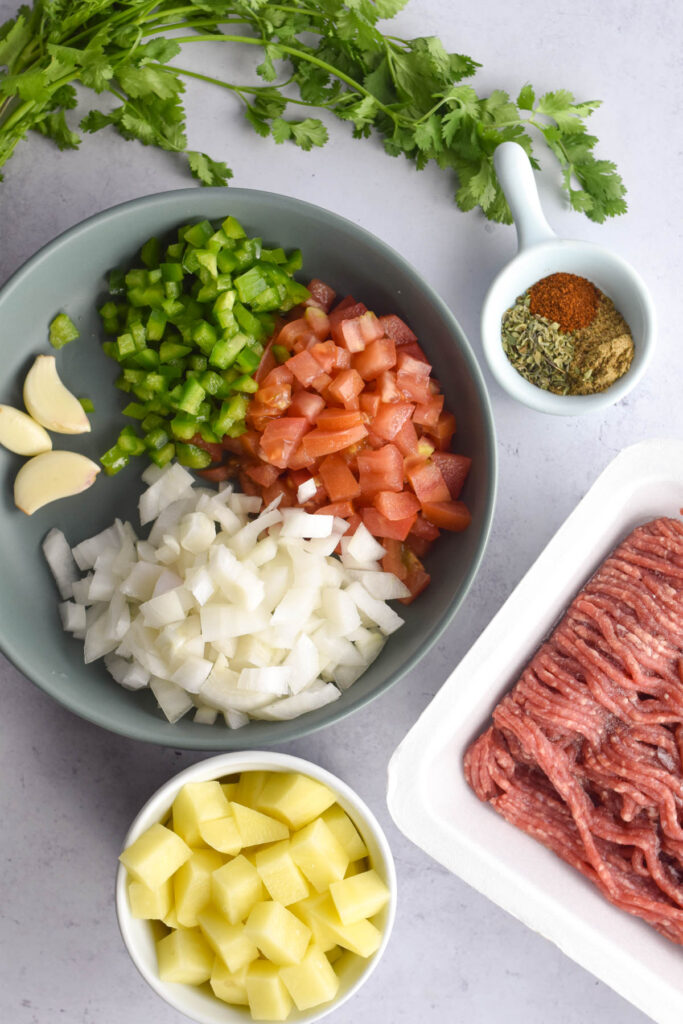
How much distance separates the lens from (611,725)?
76.0 inches

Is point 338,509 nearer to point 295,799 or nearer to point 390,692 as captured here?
point 390,692

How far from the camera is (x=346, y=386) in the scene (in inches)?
77.2

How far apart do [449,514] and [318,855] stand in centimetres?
84

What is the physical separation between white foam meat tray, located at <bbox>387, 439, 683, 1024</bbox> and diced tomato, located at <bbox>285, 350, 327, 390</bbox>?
67 centimetres

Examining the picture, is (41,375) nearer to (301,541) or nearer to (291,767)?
(301,541)

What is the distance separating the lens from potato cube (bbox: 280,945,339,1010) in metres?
1.85

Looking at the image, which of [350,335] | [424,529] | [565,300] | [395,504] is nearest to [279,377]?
[350,335]

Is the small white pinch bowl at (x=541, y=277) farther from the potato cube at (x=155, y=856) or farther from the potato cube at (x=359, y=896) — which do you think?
the potato cube at (x=155, y=856)

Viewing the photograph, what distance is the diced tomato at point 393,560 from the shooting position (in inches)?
80.5

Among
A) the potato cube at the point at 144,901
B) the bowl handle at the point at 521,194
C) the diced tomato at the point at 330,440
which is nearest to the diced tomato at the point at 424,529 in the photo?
the diced tomato at the point at 330,440

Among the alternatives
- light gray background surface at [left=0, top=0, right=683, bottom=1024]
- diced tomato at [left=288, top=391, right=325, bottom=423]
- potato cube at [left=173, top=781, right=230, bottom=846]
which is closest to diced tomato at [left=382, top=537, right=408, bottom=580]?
light gray background surface at [left=0, top=0, right=683, bottom=1024]

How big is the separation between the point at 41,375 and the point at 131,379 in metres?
0.21

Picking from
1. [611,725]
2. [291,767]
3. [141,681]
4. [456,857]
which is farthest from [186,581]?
[611,725]

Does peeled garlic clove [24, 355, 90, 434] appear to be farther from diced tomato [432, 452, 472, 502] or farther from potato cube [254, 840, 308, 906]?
potato cube [254, 840, 308, 906]
